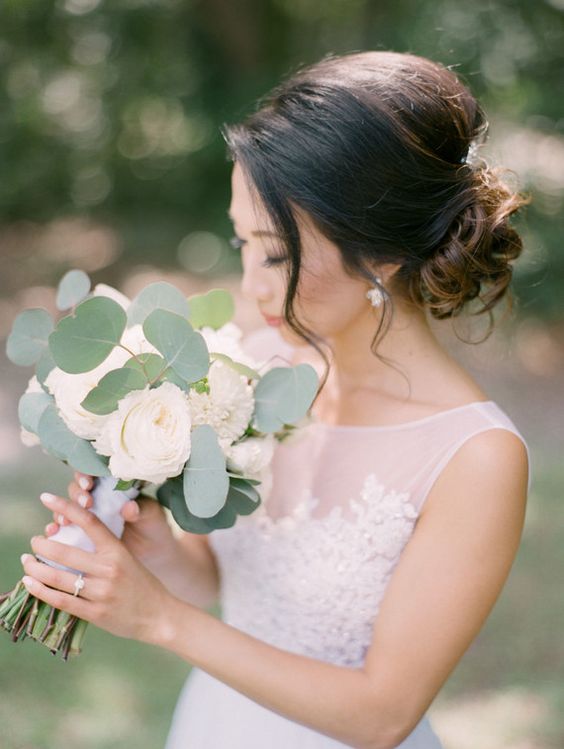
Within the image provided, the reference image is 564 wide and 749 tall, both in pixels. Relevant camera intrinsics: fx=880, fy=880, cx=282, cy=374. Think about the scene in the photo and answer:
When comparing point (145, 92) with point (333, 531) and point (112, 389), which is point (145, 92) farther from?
point (112, 389)

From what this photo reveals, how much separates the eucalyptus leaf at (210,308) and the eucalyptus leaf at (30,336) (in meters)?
0.32

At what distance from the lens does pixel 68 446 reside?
164cm

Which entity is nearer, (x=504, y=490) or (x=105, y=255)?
(x=504, y=490)

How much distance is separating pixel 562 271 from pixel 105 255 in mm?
4608

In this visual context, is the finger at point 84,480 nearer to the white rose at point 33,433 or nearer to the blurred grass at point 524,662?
the white rose at point 33,433

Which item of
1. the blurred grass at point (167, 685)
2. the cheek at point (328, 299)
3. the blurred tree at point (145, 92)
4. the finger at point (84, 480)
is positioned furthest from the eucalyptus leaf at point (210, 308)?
the blurred tree at point (145, 92)

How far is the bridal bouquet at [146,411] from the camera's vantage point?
5.12 feet

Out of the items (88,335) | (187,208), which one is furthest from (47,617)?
(187,208)

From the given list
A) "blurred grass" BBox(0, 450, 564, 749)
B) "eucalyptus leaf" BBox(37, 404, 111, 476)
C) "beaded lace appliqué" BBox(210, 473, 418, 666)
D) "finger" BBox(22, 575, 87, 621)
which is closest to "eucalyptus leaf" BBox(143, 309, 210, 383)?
"eucalyptus leaf" BBox(37, 404, 111, 476)

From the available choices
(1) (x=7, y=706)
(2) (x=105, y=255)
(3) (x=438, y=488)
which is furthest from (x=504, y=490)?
(2) (x=105, y=255)

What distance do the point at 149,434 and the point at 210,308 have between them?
481mm

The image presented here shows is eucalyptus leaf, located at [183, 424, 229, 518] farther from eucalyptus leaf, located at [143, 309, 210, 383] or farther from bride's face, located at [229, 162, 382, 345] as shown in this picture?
bride's face, located at [229, 162, 382, 345]

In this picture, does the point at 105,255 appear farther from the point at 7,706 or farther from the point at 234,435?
the point at 234,435

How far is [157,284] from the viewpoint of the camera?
68.3 inches
